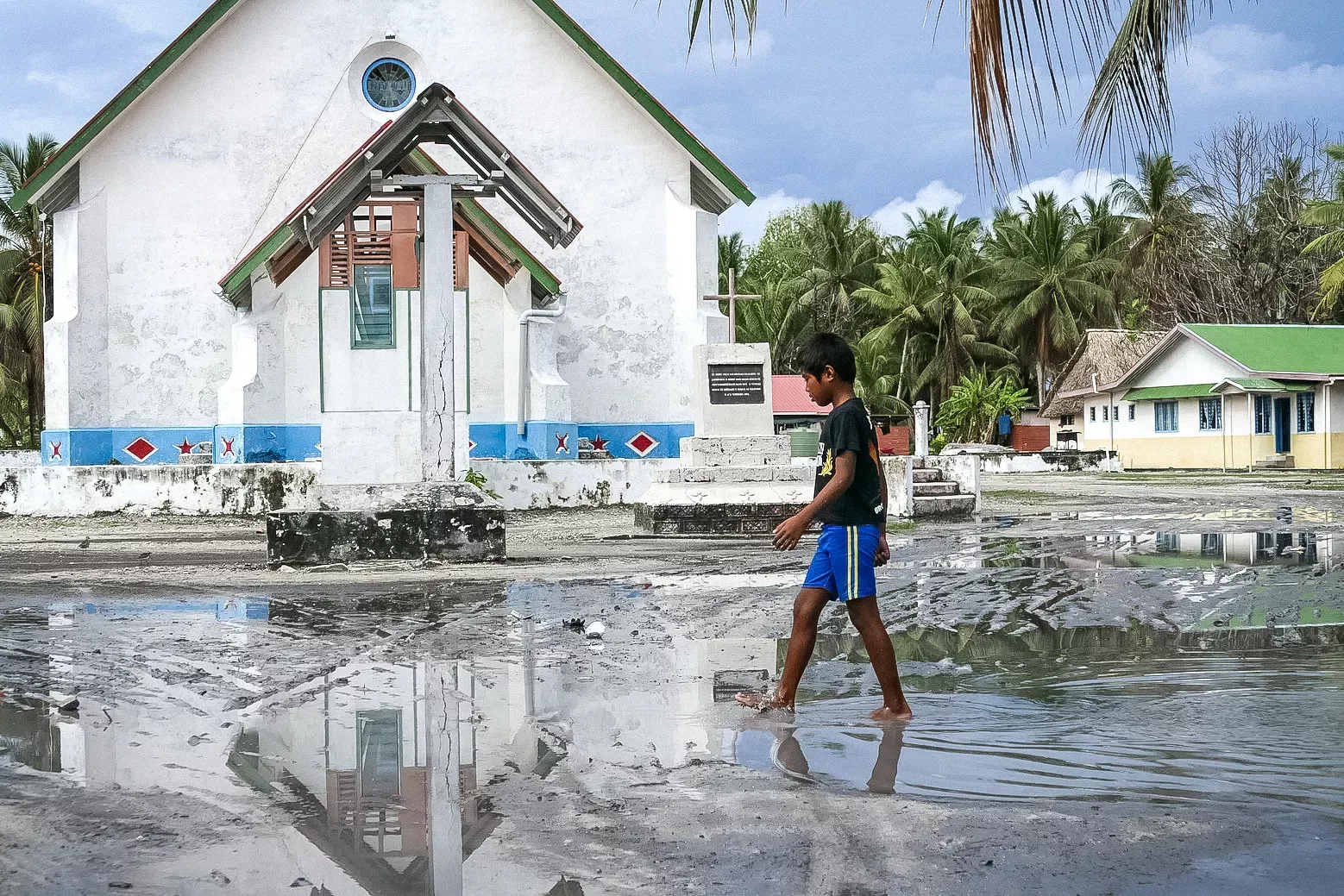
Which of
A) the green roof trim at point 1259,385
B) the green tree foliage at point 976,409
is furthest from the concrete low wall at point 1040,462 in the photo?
the green tree foliage at point 976,409

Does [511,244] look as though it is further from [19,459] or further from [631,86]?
[19,459]

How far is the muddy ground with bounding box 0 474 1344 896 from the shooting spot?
338 cm

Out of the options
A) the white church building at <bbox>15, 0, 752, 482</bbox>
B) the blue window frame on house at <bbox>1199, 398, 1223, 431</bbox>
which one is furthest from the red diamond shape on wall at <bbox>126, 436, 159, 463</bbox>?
the blue window frame on house at <bbox>1199, 398, 1223, 431</bbox>

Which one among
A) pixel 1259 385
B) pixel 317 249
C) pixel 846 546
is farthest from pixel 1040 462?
pixel 846 546

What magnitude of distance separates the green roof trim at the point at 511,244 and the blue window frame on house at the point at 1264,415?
3186 cm

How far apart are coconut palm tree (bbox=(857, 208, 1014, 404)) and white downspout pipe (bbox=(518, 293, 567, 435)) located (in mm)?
38444

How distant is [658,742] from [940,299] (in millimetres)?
55143

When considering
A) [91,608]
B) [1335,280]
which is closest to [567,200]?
[91,608]

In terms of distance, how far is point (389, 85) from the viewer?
76.9 ft

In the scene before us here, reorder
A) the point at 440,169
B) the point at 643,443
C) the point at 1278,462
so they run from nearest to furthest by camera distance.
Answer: the point at 440,169
the point at 643,443
the point at 1278,462

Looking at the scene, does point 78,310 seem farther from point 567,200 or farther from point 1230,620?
point 1230,620

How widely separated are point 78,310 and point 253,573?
42.8ft

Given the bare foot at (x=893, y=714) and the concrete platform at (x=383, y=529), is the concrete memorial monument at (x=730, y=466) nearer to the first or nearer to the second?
the concrete platform at (x=383, y=529)

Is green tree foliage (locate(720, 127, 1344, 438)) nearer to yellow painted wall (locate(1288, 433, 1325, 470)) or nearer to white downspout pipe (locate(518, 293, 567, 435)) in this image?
yellow painted wall (locate(1288, 433, 1325, 470))
